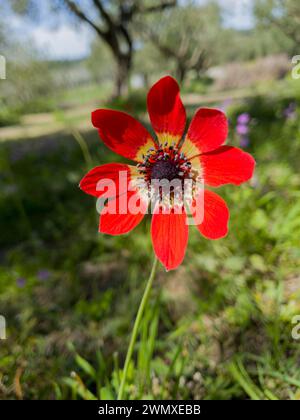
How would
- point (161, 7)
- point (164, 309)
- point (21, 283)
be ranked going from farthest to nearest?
1. point (161, 7)
2. point (21, 283)
3. point (164, 309)

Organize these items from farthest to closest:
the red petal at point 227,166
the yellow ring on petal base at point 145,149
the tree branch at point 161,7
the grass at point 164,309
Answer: the tree branch at point 161,7
the grass at point 164,309
the yellow ring on petal base at point 145,149
the red petal at point 227,166

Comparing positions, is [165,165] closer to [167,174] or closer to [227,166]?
[167,174]

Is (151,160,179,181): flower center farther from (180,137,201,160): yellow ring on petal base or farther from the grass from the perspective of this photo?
the grass

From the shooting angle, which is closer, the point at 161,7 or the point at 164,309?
the point at 164,309

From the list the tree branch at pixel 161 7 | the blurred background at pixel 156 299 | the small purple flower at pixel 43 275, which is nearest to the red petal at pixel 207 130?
the blurred background at pixel 156 299

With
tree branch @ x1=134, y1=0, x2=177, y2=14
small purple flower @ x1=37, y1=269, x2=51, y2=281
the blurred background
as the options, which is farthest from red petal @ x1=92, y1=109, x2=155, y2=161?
tree branch @ x1=134, y1=0, x2=177, y2=14

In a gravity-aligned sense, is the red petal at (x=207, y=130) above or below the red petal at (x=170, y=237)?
above

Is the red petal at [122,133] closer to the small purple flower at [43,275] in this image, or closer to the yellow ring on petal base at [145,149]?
the yellow ring on petal base at [145,149]

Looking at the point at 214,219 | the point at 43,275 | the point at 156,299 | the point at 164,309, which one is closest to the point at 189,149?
the point at 214,219
